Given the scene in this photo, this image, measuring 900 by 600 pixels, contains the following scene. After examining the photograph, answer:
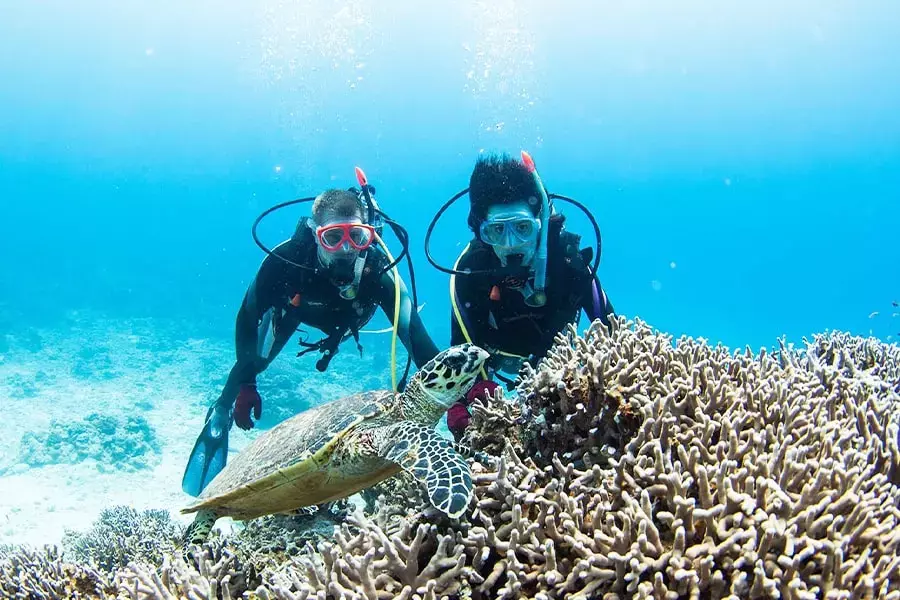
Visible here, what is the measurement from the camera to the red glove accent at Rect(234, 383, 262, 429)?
675 cm

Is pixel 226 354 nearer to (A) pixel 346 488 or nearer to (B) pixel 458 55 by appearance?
(A) pixel 346 488

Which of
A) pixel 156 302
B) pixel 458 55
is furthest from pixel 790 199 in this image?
pixel 156 302

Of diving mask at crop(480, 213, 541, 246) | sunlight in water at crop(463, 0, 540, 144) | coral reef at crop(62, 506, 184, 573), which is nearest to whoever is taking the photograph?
coral reef at crop(62, 506, 184, 573)

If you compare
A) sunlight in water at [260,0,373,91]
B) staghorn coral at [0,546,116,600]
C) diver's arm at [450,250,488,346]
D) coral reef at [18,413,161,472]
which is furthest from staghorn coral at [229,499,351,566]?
sunlight in water at [260,0,373,91]

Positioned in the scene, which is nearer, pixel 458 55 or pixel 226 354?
pixel 226 354

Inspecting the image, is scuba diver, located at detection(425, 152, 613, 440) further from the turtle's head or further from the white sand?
the white sand

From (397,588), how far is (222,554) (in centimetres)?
160

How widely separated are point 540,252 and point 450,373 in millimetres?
2577

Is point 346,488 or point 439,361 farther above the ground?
point 439,361

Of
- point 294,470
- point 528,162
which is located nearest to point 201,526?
point 294,470

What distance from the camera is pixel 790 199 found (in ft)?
338

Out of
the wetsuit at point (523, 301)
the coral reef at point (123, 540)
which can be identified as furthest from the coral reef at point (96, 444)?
the wetsuit at point (523, 301)

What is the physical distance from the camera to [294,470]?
315cm

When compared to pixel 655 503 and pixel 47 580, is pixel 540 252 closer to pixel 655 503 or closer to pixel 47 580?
pixel 655 503
